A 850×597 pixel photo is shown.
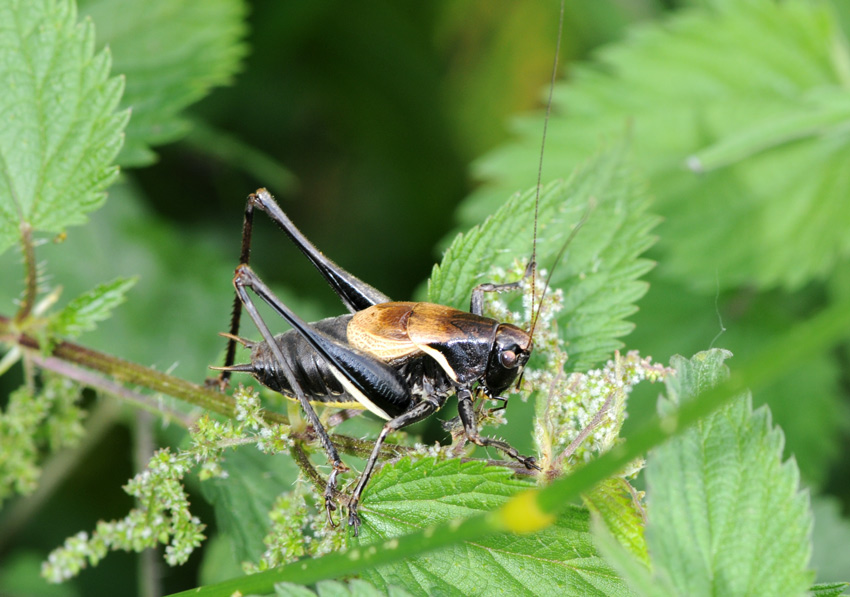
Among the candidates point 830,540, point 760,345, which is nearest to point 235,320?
point 760,345

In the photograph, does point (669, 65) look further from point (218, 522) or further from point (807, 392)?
point (218, 522)

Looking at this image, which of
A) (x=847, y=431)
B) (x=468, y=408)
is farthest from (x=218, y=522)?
(x=847, y=431)

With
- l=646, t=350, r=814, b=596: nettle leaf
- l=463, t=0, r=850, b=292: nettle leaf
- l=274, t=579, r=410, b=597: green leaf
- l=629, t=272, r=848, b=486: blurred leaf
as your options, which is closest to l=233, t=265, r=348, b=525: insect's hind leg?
l=274, t=579, r=410, b=597: green leaf

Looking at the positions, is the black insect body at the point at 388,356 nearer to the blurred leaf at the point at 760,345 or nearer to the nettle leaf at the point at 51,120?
the nettle leaf at the point at 51,120

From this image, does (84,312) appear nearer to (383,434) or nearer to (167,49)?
(383,434)

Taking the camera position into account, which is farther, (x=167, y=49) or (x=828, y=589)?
(x=167, y=49)

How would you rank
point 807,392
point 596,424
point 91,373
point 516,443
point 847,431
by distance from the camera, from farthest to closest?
point 847,431 < point 807,392 < point 516,443 < point 91,373 < point 596,424

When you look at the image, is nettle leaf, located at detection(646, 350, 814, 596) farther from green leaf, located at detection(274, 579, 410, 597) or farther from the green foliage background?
the green foliage background
